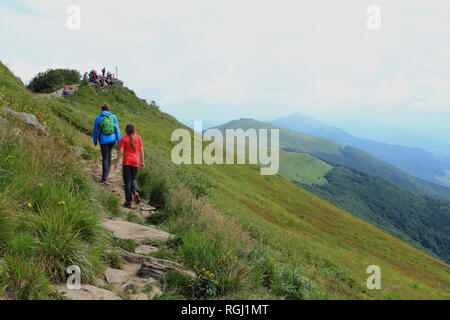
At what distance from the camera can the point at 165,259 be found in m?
5.54

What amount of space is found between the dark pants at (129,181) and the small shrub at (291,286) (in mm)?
5287

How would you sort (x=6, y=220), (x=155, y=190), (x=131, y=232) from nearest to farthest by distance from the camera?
1. (x=6, y=220)
2. (x=131, y=232)
3. (x=155, y=190)

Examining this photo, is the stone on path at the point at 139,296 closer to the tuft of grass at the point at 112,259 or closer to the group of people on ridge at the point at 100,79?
the tuft of grass at the point at 112,259

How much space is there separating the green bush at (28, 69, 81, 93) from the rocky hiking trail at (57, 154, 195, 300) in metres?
43.5

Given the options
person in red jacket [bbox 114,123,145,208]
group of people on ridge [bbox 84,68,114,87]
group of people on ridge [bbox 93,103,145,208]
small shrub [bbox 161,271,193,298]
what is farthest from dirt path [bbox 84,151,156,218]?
group of people on ridge [bbox 84,68,114,87]

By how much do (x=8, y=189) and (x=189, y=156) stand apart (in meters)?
27.9

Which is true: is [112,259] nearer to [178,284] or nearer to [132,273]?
[132,273]

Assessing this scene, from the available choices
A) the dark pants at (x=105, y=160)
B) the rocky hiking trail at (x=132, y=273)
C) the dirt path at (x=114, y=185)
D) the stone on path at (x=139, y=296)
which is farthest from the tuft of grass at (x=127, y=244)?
the dark pants at (x=105, y=160)

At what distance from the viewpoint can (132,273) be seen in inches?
199

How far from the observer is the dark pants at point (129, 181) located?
8664 millimetres

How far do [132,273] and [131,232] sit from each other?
1.51 metres

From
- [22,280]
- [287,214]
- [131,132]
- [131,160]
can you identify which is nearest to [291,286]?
[22,280]
